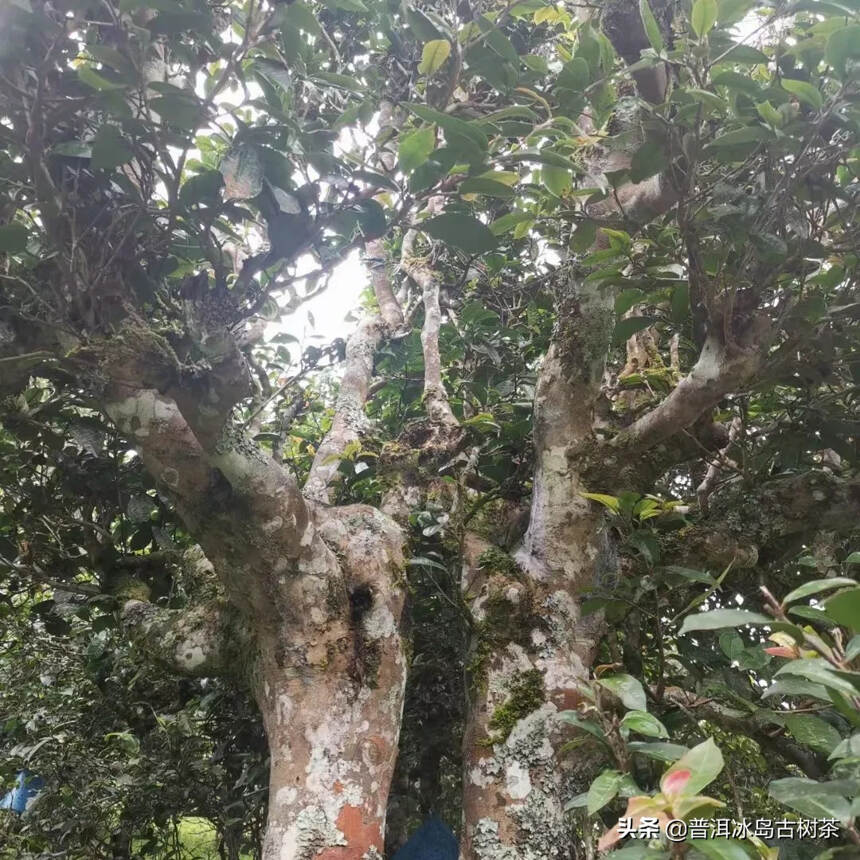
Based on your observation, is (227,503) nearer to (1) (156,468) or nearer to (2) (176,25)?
(1) (156,468)

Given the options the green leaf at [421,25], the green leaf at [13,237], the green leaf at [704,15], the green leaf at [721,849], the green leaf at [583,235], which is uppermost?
the green leaf at [421,25]

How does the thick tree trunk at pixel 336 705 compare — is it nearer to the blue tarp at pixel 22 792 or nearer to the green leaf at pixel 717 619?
the green leaf at pixel 717 619

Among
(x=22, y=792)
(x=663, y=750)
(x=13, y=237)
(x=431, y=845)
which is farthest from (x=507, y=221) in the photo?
(x=22, y=792)

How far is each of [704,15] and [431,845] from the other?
72.5 inches

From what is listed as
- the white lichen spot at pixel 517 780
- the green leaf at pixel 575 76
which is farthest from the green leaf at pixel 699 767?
the green leaf at pixel 575 76

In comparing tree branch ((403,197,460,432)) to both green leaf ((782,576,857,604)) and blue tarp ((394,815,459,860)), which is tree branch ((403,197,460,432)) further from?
green leaf ((782,576,857,604))

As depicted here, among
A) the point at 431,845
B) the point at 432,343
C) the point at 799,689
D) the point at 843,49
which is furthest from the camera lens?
the point at 432,343

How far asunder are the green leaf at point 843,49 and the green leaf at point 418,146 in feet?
2.26

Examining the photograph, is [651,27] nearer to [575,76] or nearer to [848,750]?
[575,76]

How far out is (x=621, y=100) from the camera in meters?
1.40

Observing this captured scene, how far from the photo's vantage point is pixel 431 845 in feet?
5.15

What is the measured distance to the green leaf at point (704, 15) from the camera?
1.14 meters

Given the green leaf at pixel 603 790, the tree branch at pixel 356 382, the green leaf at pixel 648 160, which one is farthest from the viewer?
the tree branch at pixel 356 382

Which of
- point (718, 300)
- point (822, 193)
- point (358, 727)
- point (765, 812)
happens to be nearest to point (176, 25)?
point (718, 300)
